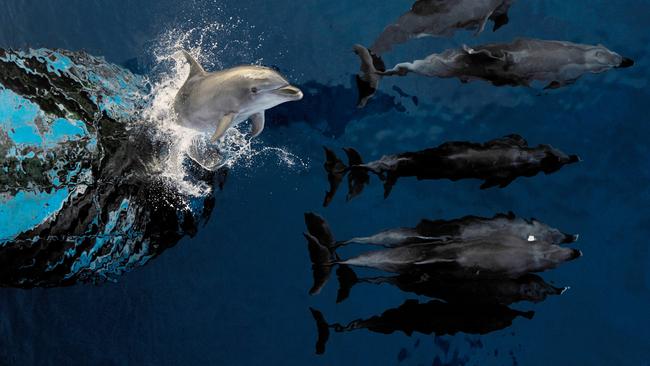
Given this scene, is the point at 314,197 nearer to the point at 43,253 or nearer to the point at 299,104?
the point at 299,104

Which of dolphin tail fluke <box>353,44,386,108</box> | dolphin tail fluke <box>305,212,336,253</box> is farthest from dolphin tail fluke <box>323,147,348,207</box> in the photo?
dolphin tail fluke <box>353,44,386,108</box>

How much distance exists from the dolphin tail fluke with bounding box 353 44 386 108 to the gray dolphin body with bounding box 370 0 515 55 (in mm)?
385

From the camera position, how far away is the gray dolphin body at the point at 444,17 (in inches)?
231

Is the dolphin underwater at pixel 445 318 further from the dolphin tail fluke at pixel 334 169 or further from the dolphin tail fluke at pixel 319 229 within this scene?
the dolphin tail fluke at pixel 334 169

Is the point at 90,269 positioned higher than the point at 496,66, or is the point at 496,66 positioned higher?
the point at 496,66

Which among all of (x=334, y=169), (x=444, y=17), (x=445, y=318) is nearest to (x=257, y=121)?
(x=334, y=169)

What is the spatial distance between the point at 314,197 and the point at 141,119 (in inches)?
101

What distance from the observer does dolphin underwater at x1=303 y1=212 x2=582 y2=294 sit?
17.8 feet

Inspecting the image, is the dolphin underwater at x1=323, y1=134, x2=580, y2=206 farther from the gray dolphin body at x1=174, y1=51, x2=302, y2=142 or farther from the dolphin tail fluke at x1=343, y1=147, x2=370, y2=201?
the gray dolphin body at x1=174, y1=51, x2=302, y2=142

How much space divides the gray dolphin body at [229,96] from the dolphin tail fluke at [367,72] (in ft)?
4.03

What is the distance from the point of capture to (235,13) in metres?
7.85

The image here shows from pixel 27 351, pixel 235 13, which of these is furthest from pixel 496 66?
pixel 27 351

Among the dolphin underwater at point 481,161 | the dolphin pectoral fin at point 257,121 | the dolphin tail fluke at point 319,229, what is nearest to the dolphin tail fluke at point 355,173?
the dolphin underwater at point 481,161

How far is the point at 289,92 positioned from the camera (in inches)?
204
